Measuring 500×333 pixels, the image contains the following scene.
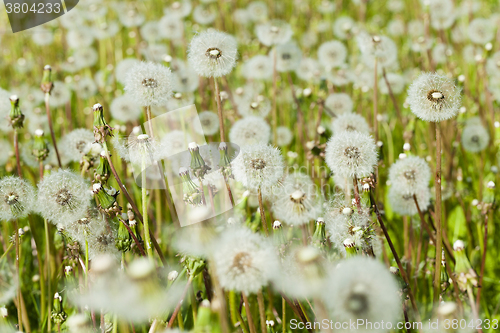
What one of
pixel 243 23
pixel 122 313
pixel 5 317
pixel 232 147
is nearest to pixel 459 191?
pixel 232 147

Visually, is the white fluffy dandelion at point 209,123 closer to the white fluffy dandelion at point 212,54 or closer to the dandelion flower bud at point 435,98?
the white fluffy dandelion at point 212,54

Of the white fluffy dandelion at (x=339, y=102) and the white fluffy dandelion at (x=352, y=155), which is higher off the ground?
the white fluffy dandelion at (x=339, y=102)

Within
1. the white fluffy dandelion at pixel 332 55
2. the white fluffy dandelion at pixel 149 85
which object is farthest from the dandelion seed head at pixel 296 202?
the white fluffy dandelion at pixel 332 55

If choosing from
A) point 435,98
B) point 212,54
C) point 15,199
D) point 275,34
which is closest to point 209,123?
point 275,34

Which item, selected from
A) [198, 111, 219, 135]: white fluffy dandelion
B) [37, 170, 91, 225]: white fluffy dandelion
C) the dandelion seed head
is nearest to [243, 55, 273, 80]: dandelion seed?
[198, 111, 219, 135]: white fluffy dandelion

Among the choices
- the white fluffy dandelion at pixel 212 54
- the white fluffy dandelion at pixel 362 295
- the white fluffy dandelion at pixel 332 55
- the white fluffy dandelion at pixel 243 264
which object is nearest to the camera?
the white fluffy dandelion at pixel 362 295

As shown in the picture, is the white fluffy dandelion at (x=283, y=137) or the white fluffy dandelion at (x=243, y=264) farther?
the white fluffy dandelion at (x=283, y=137)

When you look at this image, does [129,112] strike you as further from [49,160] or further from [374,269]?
[374,269]
